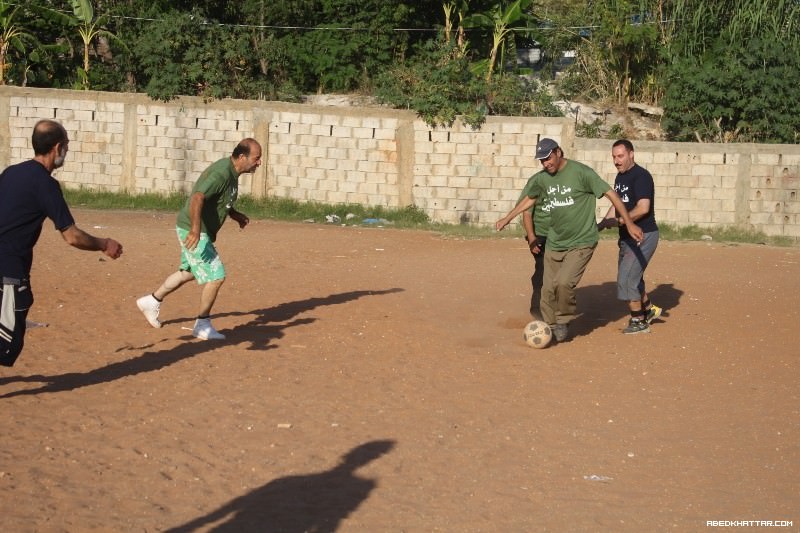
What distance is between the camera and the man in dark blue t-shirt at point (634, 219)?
10.3m

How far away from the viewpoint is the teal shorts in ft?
31.4

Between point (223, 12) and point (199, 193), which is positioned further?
point (223, 12)

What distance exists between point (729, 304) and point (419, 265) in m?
4.26

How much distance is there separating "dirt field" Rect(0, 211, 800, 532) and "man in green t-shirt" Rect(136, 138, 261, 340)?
1.70ft

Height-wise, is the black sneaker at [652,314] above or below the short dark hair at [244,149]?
below

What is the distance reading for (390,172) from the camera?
20359mm

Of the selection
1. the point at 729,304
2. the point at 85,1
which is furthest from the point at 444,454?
the point at 85,1

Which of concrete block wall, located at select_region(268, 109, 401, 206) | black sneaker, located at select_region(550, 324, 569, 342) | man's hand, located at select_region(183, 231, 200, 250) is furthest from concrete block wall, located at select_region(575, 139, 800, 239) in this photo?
man's hand, located at select_region(183, 231, 200, 250)

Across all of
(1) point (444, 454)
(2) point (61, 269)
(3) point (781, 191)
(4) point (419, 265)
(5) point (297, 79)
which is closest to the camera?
(1) point (444, 454)

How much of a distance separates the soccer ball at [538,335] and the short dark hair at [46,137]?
190 inches

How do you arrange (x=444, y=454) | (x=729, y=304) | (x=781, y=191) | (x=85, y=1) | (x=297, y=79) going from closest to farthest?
(x=444, y=454), (x=729, y=304), (x=781, y=191), (x=85, y=1), (x=297, y=79)

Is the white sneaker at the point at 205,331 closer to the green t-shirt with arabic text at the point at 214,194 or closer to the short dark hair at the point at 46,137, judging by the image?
the green t-shirt with arabic text at the point at 214,194

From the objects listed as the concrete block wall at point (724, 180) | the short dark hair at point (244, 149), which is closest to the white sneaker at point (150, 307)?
the short dark hair at point (244, 149)

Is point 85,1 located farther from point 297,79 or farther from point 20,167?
point 20,167
